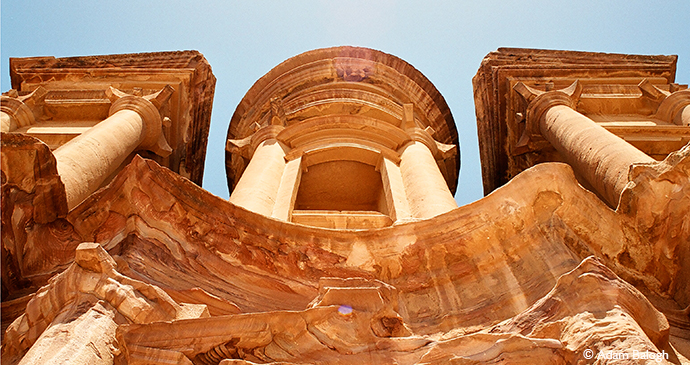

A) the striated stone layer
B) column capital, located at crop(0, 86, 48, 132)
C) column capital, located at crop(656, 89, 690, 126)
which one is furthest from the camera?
column capital, located at crop(656, 89, 690, 126)

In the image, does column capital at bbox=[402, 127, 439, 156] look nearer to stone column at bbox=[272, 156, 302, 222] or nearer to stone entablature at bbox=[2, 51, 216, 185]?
stone column at bbox=[272, 156, 302, 222]

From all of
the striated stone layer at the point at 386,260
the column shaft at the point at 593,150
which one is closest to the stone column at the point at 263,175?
the striated stone layer at the point at 386,260

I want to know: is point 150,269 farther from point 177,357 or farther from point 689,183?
point 689,183

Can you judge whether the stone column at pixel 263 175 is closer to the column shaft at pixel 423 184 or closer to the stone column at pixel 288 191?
the stone column at pixel 288 191

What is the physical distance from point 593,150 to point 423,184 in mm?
3457

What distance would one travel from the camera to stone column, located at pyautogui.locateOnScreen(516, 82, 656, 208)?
37.1 ft

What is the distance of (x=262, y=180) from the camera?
14.6m

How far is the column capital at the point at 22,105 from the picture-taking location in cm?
1542

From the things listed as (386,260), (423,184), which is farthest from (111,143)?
(386,260)

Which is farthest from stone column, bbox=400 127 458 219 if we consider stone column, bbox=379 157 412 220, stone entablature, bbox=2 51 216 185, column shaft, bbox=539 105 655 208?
stone entablature, bbox=2 51 216 185

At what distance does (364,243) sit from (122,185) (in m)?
2.95

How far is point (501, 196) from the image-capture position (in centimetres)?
824

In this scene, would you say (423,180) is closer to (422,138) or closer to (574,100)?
(422,138)
